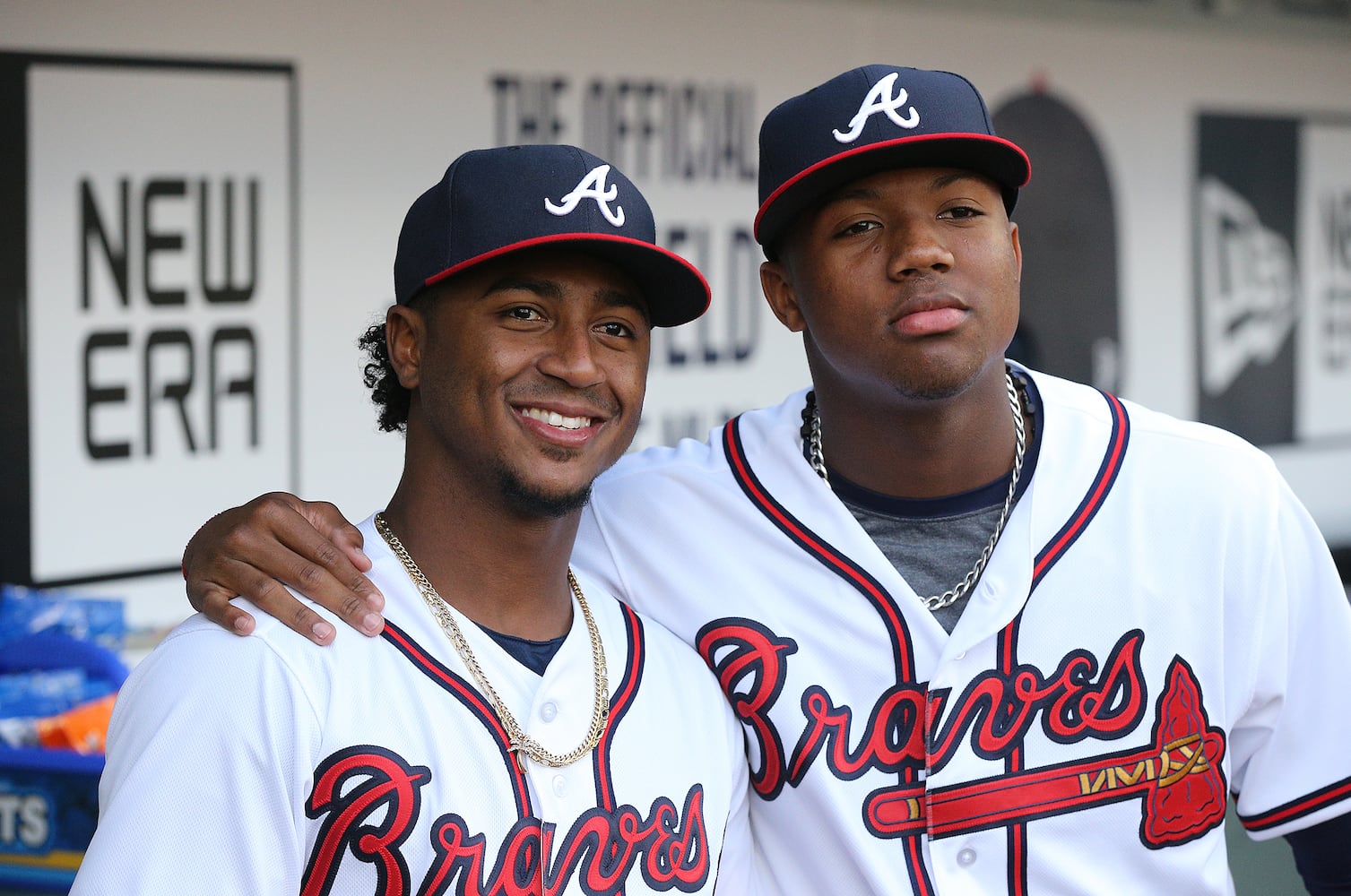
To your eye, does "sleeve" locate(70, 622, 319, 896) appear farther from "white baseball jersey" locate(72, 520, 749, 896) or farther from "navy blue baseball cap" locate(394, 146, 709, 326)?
"navy blue baseball cap" locate(394, 146, 709, 326)

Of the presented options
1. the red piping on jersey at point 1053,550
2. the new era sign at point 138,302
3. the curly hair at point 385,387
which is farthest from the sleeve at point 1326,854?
the new era sign at point 138,302

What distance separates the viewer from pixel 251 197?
372 centimetres

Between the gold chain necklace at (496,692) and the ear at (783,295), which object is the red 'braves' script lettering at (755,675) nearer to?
the gold chain necklace at (496,692)

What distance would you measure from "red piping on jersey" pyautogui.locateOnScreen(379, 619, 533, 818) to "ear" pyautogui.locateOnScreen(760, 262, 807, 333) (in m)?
0.69

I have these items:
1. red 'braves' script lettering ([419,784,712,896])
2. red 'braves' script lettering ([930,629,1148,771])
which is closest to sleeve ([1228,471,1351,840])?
red 'braves' script lettering ([930,629,1148,771])

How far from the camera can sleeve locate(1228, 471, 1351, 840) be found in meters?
1.93

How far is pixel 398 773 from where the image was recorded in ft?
5.16

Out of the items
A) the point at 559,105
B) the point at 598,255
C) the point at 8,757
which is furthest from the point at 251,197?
the point at 598,255

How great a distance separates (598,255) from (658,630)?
19.7 inches

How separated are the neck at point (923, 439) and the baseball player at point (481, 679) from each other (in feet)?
0.85

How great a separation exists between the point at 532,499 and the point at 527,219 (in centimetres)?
32

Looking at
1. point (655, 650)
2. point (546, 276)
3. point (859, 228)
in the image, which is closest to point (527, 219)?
point (546, 276)

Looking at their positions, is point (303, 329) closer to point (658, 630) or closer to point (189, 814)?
point (658, 630)

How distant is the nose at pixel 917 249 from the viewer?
72.7 inches
